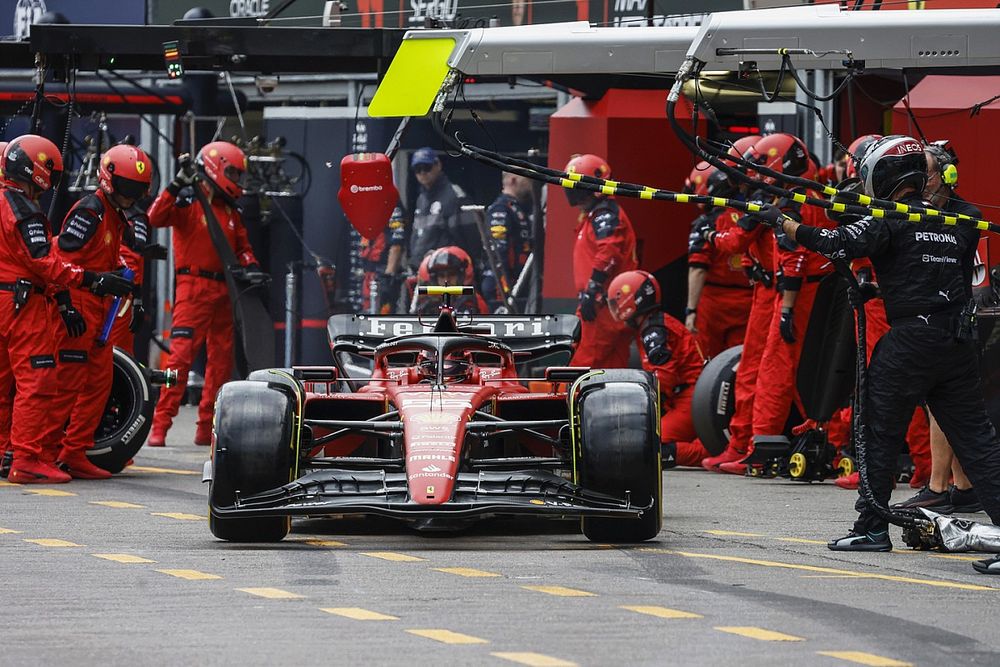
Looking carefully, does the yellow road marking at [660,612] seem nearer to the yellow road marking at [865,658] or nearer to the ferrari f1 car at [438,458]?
the yellow road marking at [865,658]

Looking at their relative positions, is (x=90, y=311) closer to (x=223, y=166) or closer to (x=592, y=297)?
(x=223, y=166)

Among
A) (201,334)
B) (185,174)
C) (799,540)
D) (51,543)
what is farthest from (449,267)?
(51,543)

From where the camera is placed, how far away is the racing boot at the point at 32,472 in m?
12.8

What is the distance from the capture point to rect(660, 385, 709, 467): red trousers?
48.2 feet

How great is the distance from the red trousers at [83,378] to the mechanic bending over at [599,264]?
4270mm

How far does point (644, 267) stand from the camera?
18.0m

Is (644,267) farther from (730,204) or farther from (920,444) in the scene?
(730,204)

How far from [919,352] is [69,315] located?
613 cm

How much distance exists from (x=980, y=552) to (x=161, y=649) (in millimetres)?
4469

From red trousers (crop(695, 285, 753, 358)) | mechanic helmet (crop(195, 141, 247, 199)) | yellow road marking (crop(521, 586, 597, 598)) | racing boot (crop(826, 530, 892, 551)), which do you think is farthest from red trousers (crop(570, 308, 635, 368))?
yellow road marking (crop(521, 586, 597, 598))

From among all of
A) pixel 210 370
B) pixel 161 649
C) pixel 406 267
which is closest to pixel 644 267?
pixel 406 267

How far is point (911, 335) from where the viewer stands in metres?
9.02

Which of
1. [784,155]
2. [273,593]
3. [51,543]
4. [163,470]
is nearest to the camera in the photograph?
[273,593]

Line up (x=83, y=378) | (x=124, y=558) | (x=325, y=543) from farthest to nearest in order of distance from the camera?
(x=83, y=378) < (x=325, y=543) < (x=124, y=558)
